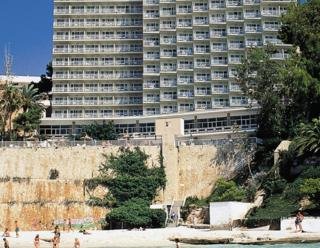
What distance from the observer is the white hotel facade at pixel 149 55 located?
301 feet

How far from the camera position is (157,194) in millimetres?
60750

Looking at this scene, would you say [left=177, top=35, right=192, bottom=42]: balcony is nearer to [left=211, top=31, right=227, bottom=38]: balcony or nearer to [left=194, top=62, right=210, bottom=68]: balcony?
[left=211, top=31, right=227, bottom=38]: balcony

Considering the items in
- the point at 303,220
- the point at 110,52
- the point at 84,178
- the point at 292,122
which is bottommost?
the point at 303,220

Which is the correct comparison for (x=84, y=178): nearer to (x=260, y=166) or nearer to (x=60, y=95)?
(x=260, y=166)

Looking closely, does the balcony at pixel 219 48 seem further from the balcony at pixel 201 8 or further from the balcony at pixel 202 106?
the balcony at pixel 202 106

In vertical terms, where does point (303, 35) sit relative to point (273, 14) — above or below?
below

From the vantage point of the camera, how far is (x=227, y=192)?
2164 inches

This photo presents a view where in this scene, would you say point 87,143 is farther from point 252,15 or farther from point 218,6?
point 252,15

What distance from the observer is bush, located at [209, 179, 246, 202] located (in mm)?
53719

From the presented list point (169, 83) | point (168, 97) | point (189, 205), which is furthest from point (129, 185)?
point (169, 83)

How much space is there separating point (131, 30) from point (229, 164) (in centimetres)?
4431

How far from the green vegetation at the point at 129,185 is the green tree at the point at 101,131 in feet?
58.5

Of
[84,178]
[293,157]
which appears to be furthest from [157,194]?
[293,157]

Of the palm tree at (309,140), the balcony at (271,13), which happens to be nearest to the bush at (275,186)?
the palm tree at (309,140)
